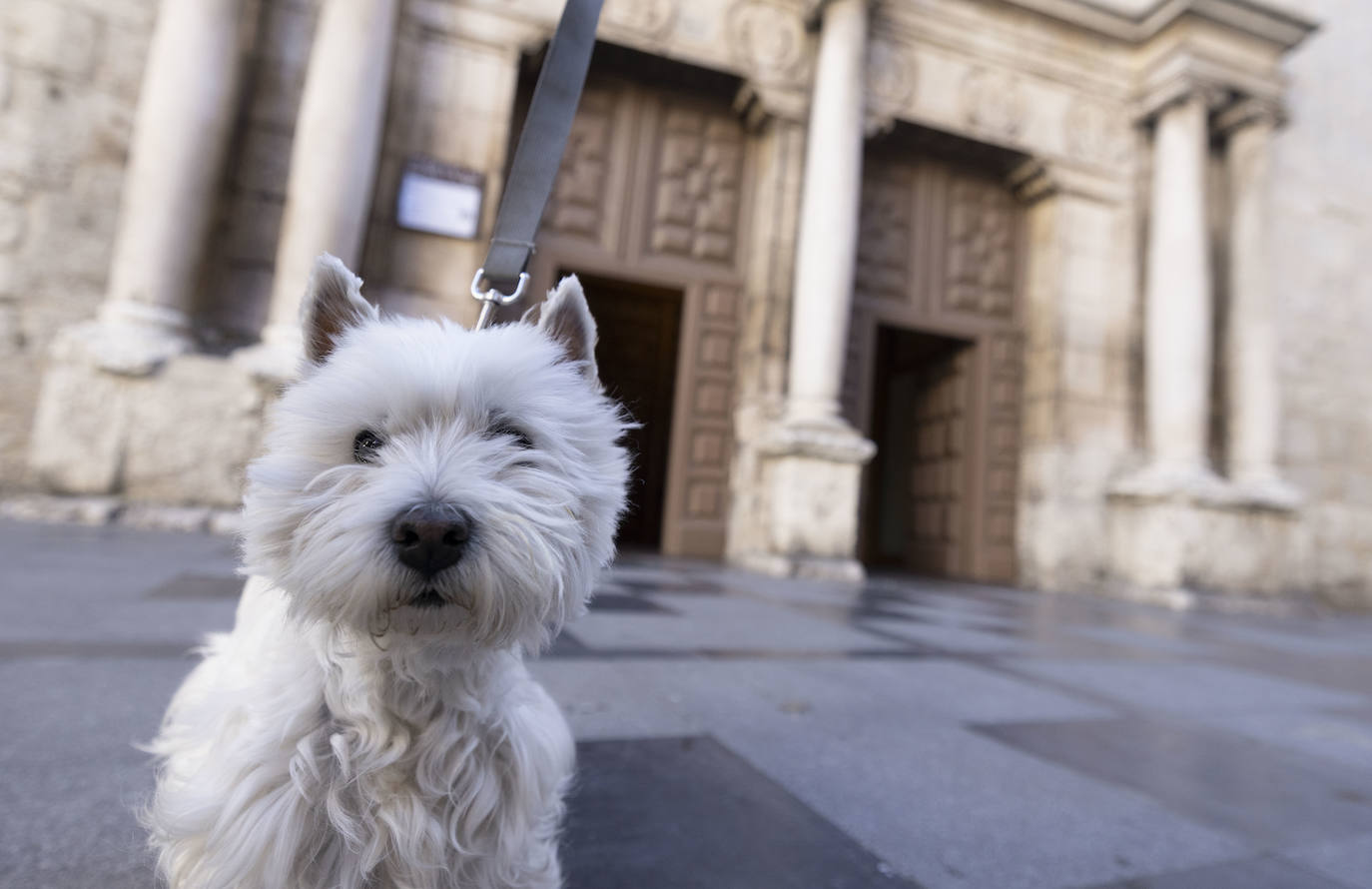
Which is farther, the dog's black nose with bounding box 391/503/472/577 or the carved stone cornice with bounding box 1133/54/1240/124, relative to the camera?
the carved stone cornice with bounding box 1133/54/1240/124

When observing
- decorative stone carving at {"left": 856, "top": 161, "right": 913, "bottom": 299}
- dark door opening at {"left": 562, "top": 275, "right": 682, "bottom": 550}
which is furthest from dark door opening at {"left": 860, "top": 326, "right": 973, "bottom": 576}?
dark door opening at {"left": 562, "top": 275, "right": 682, "bottom": 550}

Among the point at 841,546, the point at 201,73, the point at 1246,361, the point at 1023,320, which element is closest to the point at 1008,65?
the point at 1023,320

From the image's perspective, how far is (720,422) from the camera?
24.2ft

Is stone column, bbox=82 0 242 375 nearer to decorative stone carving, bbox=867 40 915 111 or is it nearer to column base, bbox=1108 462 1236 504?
decorative stone carving, bbox=867 40 915 111

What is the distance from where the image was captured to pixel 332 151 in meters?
5.68

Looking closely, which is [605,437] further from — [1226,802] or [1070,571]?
[1070,571]

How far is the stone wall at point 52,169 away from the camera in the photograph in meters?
5.29

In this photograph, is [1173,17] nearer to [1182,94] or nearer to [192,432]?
[1182,94]

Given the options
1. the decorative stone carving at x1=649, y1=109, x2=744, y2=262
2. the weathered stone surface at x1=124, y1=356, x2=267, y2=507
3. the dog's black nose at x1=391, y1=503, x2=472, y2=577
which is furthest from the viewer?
the decorative stone carving at x1=649, y1=109, x2=744, y2=262

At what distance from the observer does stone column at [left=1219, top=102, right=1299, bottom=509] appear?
819 cm

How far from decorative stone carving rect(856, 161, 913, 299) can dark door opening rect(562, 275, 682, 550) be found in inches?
125

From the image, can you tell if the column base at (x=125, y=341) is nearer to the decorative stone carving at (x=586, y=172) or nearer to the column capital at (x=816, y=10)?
the decorative stone carving at (x=586, y=172)

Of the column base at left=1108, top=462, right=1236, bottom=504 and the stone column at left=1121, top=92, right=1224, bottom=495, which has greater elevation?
the stone column at left=1121, top=92, right=1224, bottom=495

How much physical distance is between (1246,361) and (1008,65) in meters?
4.53
